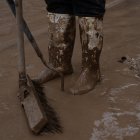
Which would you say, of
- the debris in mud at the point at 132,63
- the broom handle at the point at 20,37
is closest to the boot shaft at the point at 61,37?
the broom handle at the point at 20,37

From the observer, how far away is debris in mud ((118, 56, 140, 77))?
10.5 feet

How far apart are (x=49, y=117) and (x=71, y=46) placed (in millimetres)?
701

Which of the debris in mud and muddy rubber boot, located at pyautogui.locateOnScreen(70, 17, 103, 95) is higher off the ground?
muddy rubber boot, located at pyautogui.locateOnScreen(70, 17, 103, 95)

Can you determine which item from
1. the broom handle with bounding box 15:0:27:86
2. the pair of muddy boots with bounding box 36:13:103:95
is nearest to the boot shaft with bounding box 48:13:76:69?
the pair of muddy boots with bounding box 36:13:103:95

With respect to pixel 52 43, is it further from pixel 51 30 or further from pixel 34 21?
pixel 34 21

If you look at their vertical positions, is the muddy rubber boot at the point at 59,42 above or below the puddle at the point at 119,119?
above

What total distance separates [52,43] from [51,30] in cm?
9

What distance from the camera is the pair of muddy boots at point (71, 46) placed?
276 centimetres

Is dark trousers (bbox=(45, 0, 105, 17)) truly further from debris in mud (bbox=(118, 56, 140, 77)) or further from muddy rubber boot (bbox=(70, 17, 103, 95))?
debris in mud (bbox=(118, 56, 140, 77))

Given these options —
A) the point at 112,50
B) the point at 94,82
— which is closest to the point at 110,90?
the point at 94,82

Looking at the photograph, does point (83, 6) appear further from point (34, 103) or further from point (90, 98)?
point (34, 103)

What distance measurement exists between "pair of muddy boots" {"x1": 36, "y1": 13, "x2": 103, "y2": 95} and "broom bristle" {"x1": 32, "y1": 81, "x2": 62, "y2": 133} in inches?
8.0

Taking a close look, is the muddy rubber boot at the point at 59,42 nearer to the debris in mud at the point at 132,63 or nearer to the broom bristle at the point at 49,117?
the broom bristle at the point at 49,117

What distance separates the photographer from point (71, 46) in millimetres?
2975
